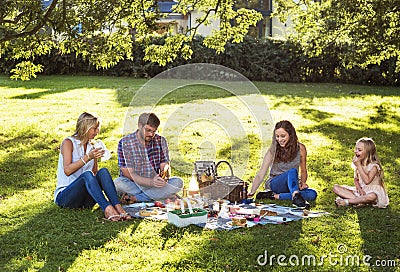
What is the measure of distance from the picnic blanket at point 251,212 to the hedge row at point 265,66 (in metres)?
12.7

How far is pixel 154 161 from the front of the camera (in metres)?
6.69

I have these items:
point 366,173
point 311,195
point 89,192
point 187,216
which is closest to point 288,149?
point 311,195

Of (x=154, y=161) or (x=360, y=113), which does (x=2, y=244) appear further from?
(x=360, y=113)

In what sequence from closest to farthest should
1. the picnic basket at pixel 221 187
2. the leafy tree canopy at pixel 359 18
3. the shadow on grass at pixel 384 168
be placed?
the shadow on grass at pixel 384 168
the picnic basket at pixel 221 187
the leafy tree canopy at pixel 359 18

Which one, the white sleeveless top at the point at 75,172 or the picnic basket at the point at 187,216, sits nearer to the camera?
the picnic basket at the point at 187,216

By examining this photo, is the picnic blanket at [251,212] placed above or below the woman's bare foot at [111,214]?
below

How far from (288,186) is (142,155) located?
1.68m

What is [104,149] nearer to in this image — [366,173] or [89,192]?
[89,192]

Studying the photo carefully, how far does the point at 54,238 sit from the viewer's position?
5.11 meters

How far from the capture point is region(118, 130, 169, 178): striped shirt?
657 centimetres

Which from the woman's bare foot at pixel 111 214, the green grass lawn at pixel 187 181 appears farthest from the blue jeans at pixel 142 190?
the woman's bare foot at pixel 111 214

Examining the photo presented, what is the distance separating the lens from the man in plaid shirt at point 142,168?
257 inches

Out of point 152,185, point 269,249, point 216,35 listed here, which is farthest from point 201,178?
point 216,35

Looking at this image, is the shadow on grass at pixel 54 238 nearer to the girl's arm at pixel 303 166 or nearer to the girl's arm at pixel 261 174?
the girl's arm at pixel 261 174
